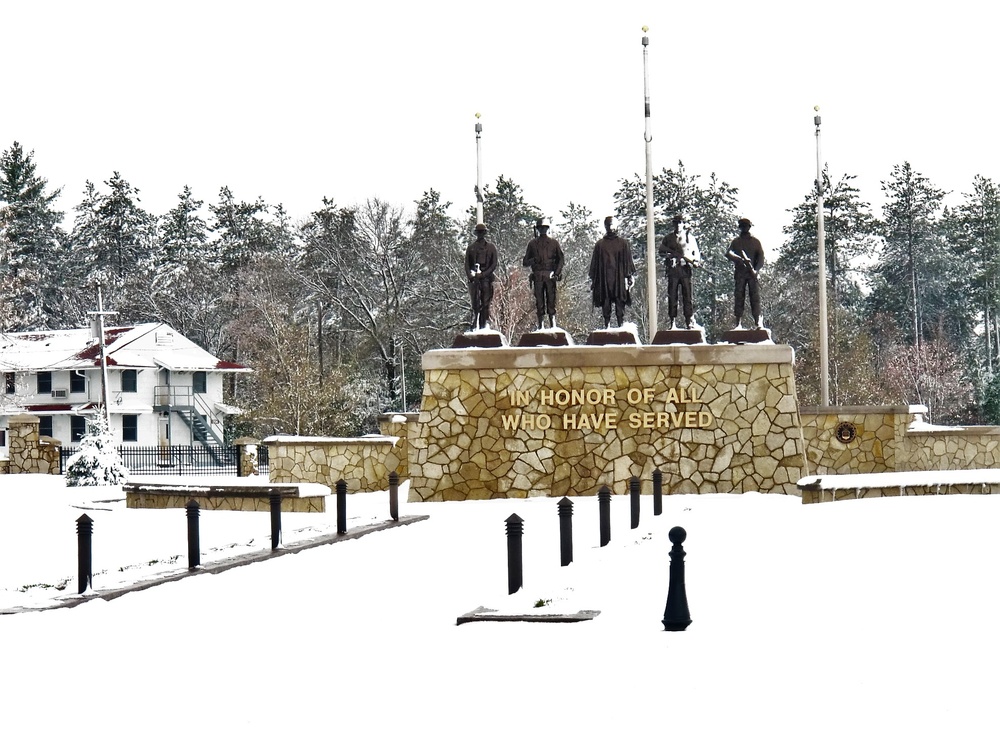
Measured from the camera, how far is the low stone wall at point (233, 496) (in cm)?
2405

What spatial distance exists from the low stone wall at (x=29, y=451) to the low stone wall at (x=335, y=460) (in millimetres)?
15065

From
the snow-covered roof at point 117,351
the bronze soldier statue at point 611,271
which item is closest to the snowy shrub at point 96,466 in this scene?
the bronze soldier statue at point 611,271

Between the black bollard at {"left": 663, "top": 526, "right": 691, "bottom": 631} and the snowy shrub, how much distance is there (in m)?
26.5

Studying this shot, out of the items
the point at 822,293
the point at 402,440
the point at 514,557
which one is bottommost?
the point at 514,557

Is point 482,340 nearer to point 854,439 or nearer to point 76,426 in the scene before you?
point 854,439

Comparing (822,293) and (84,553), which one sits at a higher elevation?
(822,293)

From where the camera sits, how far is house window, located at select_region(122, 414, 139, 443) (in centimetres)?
6544

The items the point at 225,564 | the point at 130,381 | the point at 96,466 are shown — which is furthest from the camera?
the point at 130,381

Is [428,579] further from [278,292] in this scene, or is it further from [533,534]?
[278,292]

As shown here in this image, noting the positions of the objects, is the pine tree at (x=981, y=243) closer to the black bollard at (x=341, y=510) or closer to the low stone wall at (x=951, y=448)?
the low stone wall at (x=951, y=448)

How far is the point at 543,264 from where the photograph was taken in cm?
2558

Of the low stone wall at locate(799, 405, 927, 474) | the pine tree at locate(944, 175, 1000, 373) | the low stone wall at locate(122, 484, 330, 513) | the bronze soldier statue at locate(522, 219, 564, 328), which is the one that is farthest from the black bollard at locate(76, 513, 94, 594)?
the pine tree at locate(944, 175, 1000, 373)

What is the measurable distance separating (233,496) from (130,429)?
140 feet

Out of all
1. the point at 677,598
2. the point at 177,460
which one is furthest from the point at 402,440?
the point at 177,460
